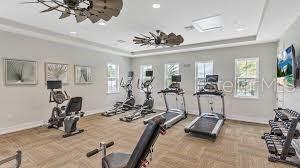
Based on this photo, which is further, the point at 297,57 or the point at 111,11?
the point at 297,57

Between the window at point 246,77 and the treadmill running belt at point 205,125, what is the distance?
65.9 inches

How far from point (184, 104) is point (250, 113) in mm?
2401

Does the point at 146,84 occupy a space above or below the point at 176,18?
below

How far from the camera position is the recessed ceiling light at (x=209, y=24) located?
3894 mm

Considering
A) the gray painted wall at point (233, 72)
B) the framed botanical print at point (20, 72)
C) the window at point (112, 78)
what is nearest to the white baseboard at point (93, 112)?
the window at point (112, 78)

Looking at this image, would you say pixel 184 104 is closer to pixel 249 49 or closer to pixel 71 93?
pixel 249 49

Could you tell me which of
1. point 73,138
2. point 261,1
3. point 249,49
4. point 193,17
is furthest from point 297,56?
point 73,138

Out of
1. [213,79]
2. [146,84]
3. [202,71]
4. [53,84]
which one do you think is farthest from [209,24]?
[53,84]

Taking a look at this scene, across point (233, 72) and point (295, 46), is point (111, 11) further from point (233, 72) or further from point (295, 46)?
point (233, 72)

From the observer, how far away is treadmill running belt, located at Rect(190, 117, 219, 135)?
4.31 meters

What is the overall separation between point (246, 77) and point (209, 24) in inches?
117

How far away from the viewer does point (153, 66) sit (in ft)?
27.3

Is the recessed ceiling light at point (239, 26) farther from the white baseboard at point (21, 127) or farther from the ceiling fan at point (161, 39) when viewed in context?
the white baseboard at point (21, 127)

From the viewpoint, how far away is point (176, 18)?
3.92 meters
